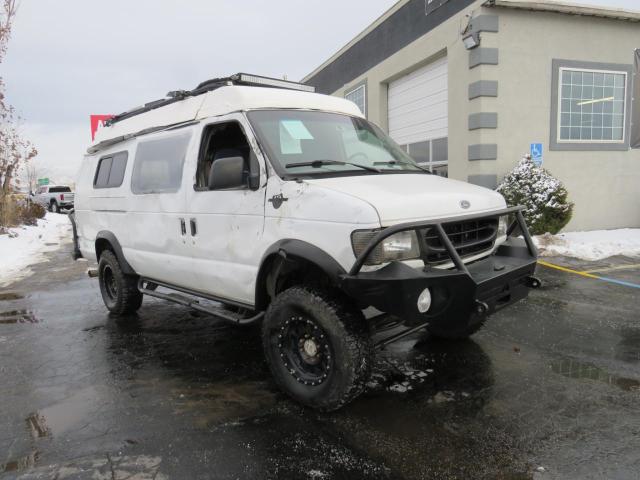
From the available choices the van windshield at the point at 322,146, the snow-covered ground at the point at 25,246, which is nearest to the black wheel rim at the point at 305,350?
the van windshield at the point at 322,146

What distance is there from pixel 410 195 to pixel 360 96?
46.5ft

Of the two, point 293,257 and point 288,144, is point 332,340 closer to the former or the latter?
point 293,257

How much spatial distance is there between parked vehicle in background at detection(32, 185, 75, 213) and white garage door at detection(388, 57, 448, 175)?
2236cm

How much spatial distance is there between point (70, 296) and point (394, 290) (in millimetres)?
6320

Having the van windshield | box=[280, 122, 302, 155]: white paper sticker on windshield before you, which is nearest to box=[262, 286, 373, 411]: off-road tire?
the van windshield

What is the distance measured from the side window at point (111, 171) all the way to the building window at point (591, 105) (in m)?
9.56

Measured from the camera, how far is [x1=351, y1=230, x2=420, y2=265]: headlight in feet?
9.86

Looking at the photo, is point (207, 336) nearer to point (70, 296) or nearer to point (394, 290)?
point (394, 290)

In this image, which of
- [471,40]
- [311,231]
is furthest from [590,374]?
[471,40]

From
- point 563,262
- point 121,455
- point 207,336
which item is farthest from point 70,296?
point 563,262

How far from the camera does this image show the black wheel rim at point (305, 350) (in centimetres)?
332

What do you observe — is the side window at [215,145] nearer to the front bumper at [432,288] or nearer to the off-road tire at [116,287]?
the front bumper at [432,288]

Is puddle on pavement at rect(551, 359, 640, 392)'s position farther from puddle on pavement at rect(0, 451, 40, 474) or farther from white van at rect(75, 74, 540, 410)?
puddle on pavement at rect(0, 451, 40, 474)

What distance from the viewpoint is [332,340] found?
10.3ft
